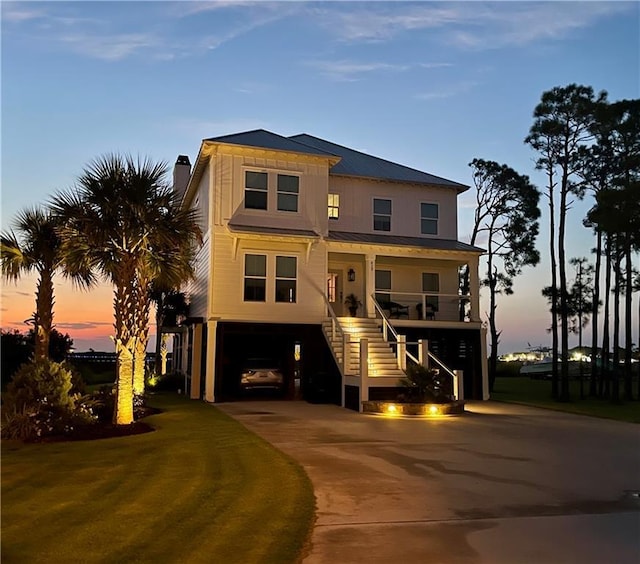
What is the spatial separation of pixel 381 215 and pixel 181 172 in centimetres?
1238

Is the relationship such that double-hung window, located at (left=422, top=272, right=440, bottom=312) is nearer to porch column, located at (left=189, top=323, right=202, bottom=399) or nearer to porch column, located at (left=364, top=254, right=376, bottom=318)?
porch column, located at (left=364, top=254, right=376, bottom=318)

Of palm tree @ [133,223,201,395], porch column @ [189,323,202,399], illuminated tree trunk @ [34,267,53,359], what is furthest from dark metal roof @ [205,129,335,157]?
illuminated tree trunk @ [34,267,53,359]

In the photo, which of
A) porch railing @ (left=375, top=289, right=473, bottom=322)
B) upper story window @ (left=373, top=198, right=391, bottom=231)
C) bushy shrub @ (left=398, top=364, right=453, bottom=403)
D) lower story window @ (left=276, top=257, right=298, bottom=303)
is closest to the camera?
bushy shrub @ (left=398, top=364, right=453, bottom=403)

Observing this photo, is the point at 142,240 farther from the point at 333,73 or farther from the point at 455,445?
the point at 455,445

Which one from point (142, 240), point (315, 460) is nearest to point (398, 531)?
point (315, 460)

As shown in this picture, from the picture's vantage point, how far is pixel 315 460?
346 inches

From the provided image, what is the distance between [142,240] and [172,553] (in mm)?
9249

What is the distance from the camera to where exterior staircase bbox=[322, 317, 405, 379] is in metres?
16.8

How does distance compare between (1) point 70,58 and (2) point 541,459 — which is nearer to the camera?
(2) point 541,459

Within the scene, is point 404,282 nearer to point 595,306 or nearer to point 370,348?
point 370,348

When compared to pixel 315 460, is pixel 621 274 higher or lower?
higher

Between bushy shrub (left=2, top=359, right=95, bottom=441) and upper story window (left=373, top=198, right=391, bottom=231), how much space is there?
44.5ft

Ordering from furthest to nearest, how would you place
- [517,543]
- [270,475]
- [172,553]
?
[270,475] < [517,543] < [172,553]

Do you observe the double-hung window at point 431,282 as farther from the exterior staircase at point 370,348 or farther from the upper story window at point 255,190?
the upper story window at point 255,190
